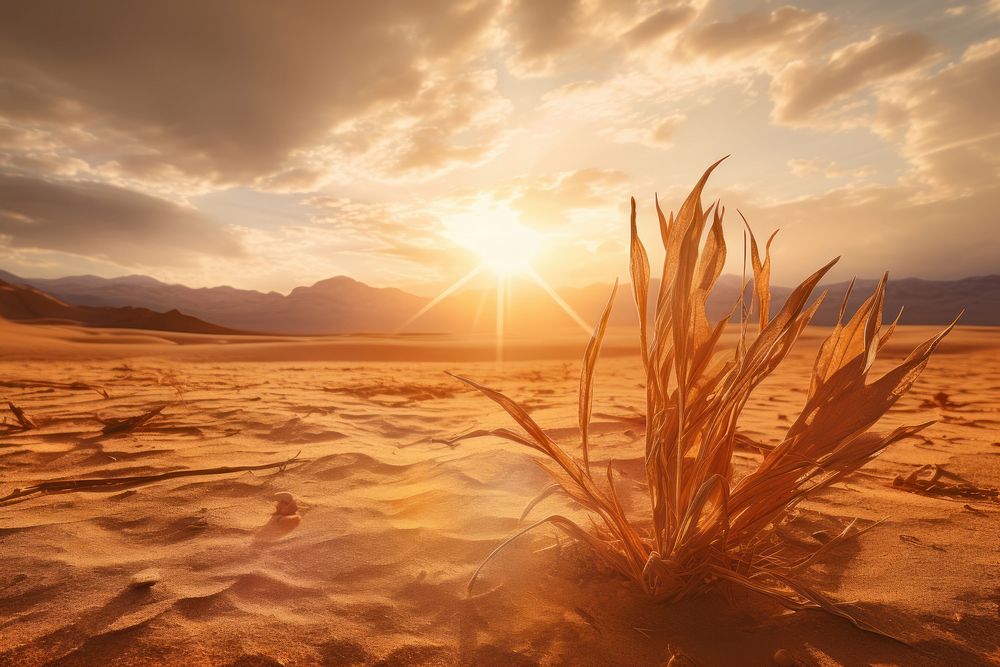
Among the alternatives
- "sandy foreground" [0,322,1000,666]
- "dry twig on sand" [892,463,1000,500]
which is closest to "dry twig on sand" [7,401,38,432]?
"sandy foreground" [0,322,1000,666]

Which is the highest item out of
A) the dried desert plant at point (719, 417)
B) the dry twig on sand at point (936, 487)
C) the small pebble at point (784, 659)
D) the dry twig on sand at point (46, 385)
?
the dried desert plant at point (719, 417)

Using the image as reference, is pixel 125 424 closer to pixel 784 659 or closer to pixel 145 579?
pixel 145 579

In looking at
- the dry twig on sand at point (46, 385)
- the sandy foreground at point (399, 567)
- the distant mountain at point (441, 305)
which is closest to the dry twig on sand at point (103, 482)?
the sandy foreground at point (399, 567)

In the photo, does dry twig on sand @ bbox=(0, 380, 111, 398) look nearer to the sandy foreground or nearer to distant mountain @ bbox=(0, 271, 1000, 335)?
the sandy foreground

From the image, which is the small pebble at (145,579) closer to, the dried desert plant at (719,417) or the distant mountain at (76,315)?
the dried desert plant at (719,417)

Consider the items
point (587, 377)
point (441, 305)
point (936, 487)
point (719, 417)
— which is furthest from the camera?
point (441, 305)

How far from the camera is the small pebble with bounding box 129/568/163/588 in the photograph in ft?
3.46

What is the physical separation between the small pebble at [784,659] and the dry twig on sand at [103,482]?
1695mm

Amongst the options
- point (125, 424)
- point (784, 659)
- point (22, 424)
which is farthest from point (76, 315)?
point (784, 659)

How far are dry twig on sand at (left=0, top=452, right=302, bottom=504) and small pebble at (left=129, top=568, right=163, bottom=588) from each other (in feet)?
2.49

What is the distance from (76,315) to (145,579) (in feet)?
107

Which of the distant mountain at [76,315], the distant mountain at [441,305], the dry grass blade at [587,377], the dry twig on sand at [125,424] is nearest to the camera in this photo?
the dry grass blade at [587,377]

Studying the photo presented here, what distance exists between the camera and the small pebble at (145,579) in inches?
41.6

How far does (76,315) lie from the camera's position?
2578 centimetres
